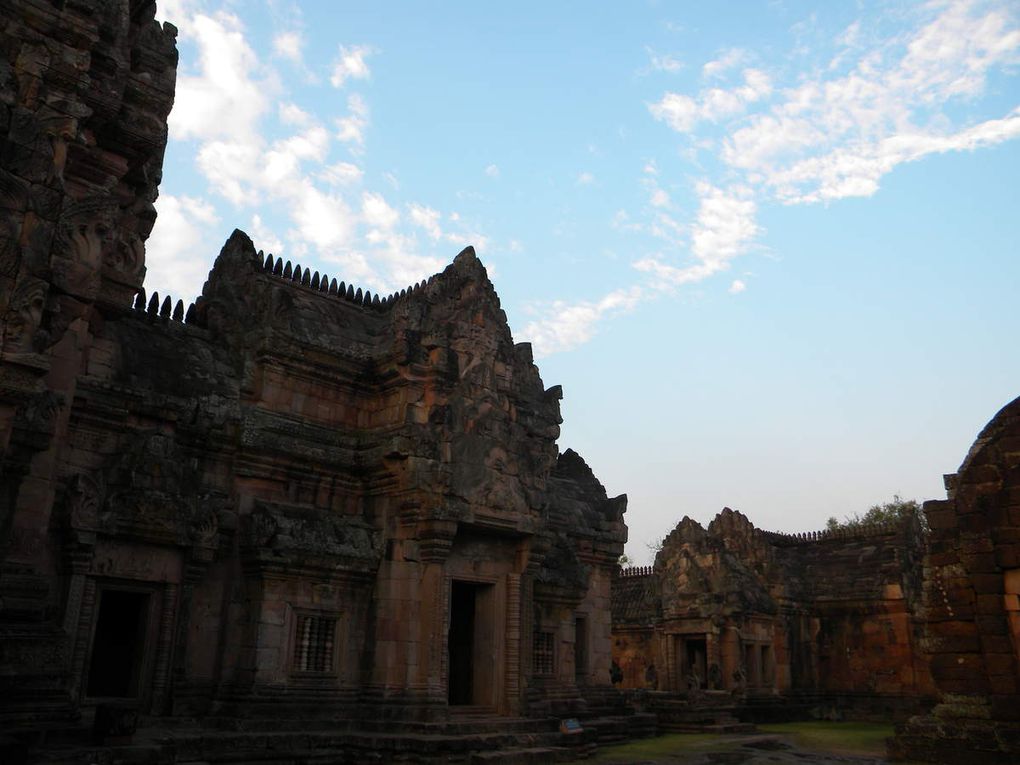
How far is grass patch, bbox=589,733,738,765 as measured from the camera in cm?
1534

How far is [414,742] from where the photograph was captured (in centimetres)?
1198

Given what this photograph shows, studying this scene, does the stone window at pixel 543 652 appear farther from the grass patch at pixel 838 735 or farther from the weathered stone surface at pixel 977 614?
the weathered stone surface at pixel 977 614

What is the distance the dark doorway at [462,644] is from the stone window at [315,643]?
2626 mm

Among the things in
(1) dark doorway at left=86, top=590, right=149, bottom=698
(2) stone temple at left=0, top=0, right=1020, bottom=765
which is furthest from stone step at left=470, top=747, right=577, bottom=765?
(1) dark doorway at left=86, top=590, right=149, bottom=698

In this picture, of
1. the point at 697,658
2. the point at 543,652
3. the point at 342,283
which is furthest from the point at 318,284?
the point at 697,658

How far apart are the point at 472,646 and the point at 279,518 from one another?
184 inches

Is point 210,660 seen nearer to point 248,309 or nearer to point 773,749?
point 248,309

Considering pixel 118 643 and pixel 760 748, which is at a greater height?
pixel 118 643

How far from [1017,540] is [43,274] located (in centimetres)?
1327

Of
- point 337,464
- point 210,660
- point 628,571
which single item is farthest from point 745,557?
point 210,660

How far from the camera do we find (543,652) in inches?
681

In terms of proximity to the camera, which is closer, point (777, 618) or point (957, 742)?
point (957, 742)

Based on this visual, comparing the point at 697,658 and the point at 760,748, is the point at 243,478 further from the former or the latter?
the point at 697,658

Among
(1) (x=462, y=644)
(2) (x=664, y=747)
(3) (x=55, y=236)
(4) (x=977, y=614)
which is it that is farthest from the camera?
(2) (x=664, y=747)
